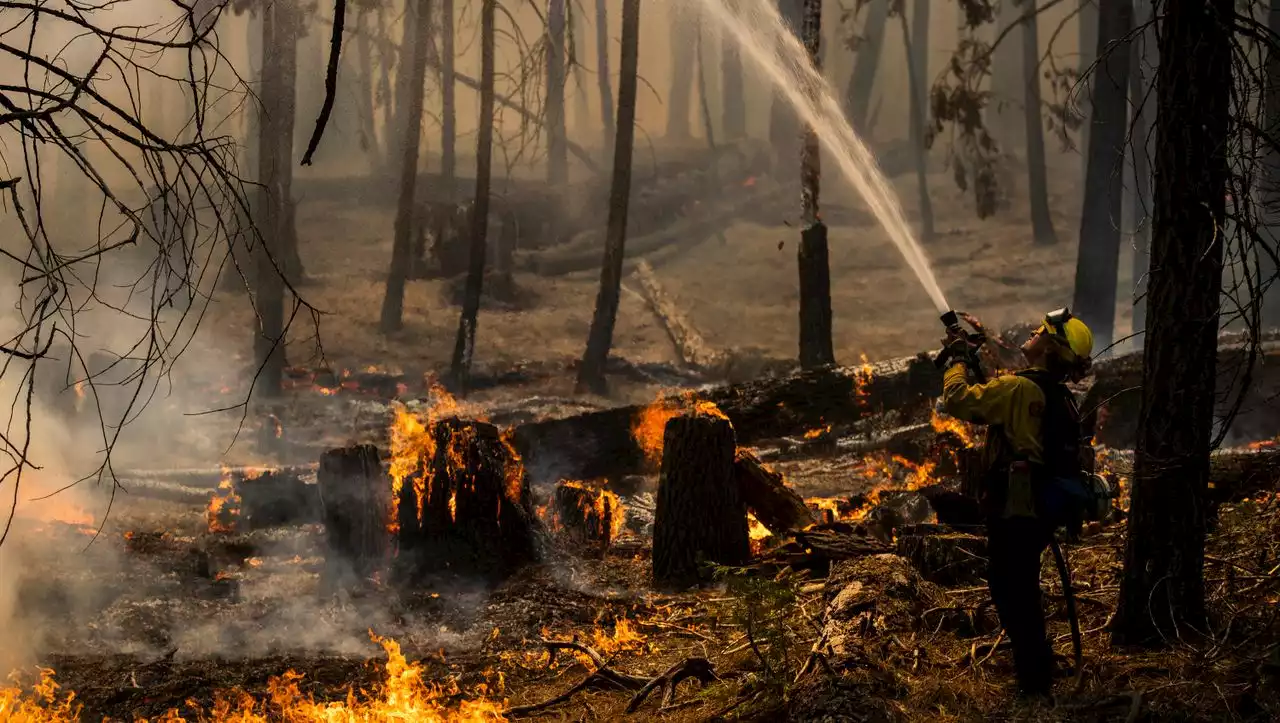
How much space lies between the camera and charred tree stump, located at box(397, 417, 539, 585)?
740cm

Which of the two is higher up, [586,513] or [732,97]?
[732,97]

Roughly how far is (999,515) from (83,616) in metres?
5.76

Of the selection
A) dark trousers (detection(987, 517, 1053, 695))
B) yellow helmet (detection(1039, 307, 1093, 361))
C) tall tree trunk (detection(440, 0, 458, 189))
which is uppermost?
tall tree trunk (detection(440, 0, 458, 189))

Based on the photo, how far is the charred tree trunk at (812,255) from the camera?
13852 millimetres

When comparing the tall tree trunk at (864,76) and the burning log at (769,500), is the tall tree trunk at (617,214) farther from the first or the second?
the tall tree trunk at (864,76)

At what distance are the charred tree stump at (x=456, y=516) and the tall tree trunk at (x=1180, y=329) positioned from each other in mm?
4381

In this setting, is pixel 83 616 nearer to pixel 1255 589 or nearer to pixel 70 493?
pixel 70 493

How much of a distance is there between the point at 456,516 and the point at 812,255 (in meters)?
7.92

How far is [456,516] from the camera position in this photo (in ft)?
24.5

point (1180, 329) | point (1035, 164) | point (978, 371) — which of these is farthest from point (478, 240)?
point (1035, 164)

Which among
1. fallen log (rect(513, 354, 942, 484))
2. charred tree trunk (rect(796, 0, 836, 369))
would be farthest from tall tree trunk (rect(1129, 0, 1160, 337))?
charred tree trunk (rect(796, 0, 836, 369))

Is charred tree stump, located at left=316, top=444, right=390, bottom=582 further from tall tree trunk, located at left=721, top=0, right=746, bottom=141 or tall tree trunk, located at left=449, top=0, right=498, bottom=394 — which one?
tall tree trunk, located at left=721, top=0, right=746, bottom=141

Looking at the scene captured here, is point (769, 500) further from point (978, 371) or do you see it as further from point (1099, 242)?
point (1099, 242)

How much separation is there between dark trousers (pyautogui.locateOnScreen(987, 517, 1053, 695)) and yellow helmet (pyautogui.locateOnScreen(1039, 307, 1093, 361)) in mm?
793
